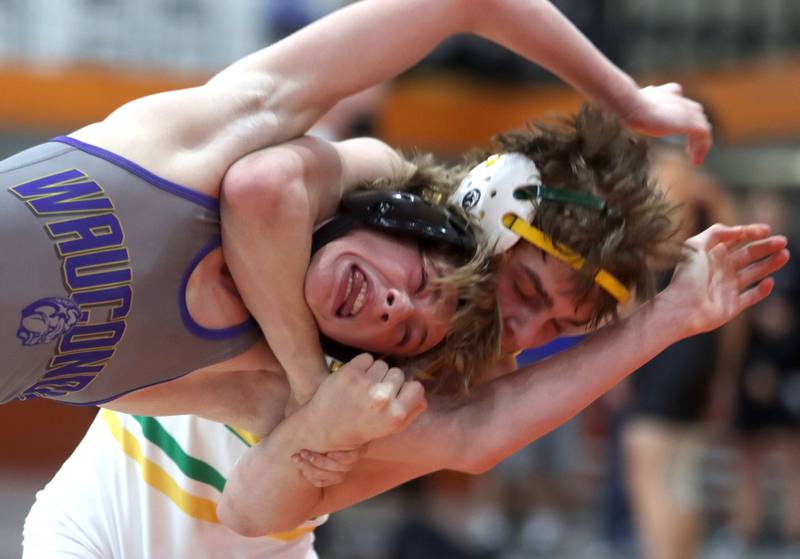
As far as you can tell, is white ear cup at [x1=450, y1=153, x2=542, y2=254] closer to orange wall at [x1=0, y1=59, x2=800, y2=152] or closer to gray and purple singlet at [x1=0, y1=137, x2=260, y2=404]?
gray and purple singlet at [x1=0, y1=137, x2=260, y2=404]

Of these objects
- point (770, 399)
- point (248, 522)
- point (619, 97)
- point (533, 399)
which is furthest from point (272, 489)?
point (770, 399)

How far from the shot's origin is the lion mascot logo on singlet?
2.25m

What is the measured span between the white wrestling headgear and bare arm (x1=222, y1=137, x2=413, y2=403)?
27cm

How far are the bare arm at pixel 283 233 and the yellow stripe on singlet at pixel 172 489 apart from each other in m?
0.50

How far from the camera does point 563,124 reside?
2621mm

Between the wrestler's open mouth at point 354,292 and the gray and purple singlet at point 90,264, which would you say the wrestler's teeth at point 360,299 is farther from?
the gray and purple singlet at point 90,264

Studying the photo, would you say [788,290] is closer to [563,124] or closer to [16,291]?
[563,124]

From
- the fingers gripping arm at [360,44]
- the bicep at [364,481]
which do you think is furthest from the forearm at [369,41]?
the bicep at [364,481]

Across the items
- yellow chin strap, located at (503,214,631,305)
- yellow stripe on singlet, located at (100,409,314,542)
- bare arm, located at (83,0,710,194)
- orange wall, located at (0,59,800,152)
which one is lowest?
orange wall, located at (0,59,800,152)

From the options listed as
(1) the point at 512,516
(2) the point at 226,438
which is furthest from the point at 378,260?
(1) the point at 512,516

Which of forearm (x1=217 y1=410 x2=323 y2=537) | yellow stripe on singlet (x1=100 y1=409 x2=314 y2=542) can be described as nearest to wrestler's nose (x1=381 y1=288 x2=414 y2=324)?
forearm (x1=217 y1=410 x2=323 y2=537)

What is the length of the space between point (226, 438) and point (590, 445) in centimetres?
563

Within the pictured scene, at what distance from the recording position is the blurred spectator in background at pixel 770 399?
21.1ft

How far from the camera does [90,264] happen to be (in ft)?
7.49
